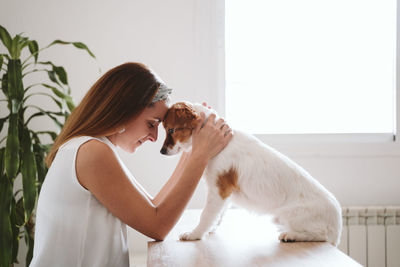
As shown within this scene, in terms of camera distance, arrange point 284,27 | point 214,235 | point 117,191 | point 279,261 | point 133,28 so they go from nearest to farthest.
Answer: point 279,261, point 117,191, point 214,235, point 133,28, point 284,27

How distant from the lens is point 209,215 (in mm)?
1324

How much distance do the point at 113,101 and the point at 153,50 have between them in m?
1.53

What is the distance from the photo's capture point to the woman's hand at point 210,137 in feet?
4.33

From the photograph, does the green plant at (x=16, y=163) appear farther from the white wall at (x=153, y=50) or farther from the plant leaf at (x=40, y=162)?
the white wall at (x=153, y=50)

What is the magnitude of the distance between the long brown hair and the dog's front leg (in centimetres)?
36

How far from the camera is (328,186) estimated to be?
281cm

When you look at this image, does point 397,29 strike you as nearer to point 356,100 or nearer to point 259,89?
point 356,100

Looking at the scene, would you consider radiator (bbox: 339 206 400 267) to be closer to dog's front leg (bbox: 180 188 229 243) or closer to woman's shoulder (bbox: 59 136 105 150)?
dog's front leg (bbox: 180 188 229 243)

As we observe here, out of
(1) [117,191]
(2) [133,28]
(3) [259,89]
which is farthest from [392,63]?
(1) [117,191]

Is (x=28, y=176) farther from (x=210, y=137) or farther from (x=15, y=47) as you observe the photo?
(x=210, y=137)

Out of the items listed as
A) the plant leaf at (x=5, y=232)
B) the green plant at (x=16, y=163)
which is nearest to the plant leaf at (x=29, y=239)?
the green plant at (x=16, y=163)

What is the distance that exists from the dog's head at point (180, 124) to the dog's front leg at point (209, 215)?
0.65ft

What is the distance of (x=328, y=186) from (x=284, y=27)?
43.0 inches

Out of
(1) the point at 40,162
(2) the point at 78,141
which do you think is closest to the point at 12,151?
(1) the point at 40,162
